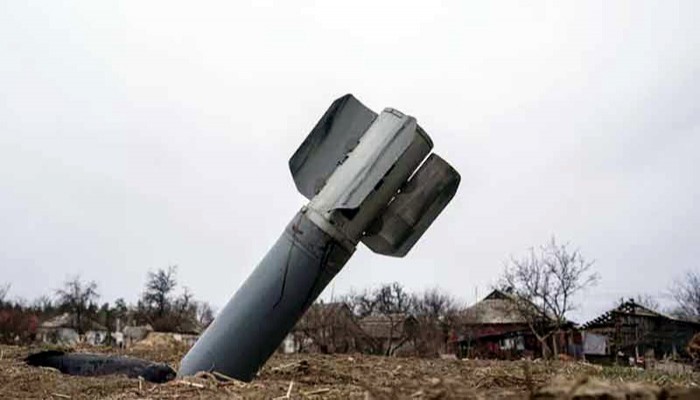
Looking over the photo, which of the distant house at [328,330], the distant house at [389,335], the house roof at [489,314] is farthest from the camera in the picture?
the house roof at [489,314]

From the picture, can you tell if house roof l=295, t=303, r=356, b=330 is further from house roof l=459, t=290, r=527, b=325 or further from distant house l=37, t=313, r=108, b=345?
distant house l=37, t=313, r=108, b=345

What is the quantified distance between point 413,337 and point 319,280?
22453mm

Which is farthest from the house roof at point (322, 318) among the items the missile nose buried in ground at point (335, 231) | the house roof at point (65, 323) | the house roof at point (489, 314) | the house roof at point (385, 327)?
the house roof at point (65, 323)

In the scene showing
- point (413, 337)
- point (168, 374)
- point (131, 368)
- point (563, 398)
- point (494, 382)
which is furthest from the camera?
point (413, 337)

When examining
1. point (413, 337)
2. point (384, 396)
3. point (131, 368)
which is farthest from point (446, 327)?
point (384, 396)

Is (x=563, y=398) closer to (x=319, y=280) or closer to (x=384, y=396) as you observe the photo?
(x=384, y=396)

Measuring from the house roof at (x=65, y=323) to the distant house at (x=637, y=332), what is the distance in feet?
133

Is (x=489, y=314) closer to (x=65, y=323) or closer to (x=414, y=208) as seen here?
(x=65, y=323)

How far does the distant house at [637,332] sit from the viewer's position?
3441 centimetres

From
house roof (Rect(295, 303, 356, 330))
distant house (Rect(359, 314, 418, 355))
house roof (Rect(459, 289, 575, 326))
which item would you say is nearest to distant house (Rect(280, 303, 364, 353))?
house roof (Rect(295, 303, 356, 330))

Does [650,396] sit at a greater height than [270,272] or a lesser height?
lesser

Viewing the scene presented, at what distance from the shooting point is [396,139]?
18.9 feet

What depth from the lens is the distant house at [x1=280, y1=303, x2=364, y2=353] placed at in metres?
22.1

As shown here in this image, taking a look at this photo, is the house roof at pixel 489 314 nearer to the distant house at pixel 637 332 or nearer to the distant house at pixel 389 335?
the distant house at pixel 637 332
